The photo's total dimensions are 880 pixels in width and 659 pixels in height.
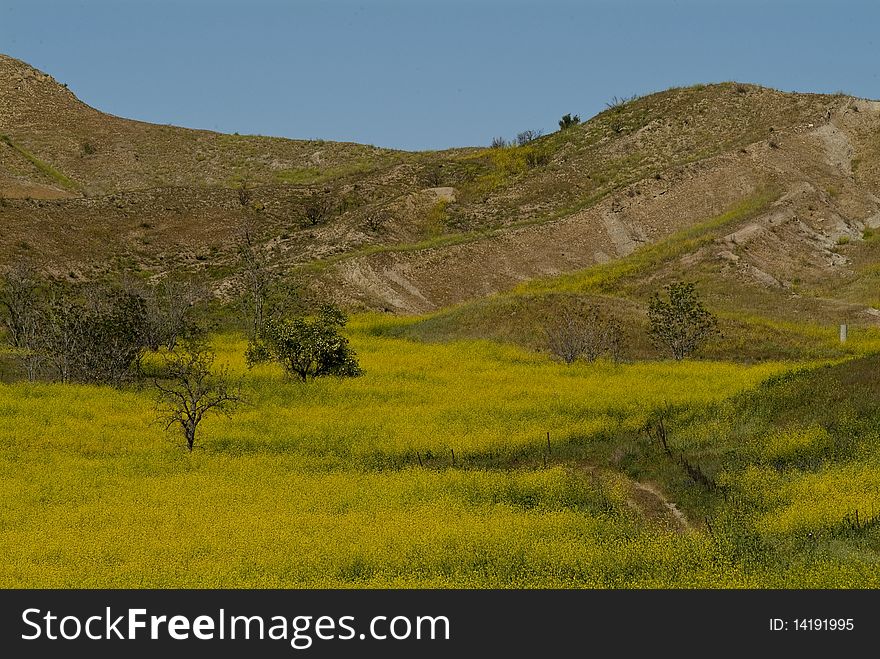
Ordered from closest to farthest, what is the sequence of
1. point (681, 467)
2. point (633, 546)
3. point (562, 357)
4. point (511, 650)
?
point (511, 650) → point (633, 546) → point (681, 467) → point (562, 357)

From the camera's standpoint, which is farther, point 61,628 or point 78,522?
point 78,522

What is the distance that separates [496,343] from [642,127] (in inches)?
1895

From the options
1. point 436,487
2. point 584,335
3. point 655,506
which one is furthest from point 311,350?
point 655,506

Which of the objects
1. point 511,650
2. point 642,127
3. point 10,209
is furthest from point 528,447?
point 642,127

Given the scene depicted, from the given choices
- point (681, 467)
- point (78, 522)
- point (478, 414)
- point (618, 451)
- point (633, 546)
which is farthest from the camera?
point (478, 414)

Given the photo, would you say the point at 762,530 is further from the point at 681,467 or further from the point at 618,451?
the point at 618,451

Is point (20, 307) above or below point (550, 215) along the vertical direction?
below

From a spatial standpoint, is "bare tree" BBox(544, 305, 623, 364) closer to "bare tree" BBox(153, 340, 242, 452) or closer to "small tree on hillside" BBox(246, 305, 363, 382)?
"small tree on hillside" BBox(246, 305, 363, 382)

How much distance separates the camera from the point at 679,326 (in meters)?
49.8

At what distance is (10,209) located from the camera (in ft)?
266

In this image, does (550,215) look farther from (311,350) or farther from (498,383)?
(311,350)

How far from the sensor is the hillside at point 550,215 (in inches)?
2648

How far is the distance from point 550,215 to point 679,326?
1310 inches

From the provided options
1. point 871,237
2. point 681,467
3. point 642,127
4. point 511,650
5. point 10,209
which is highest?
point 642,127
